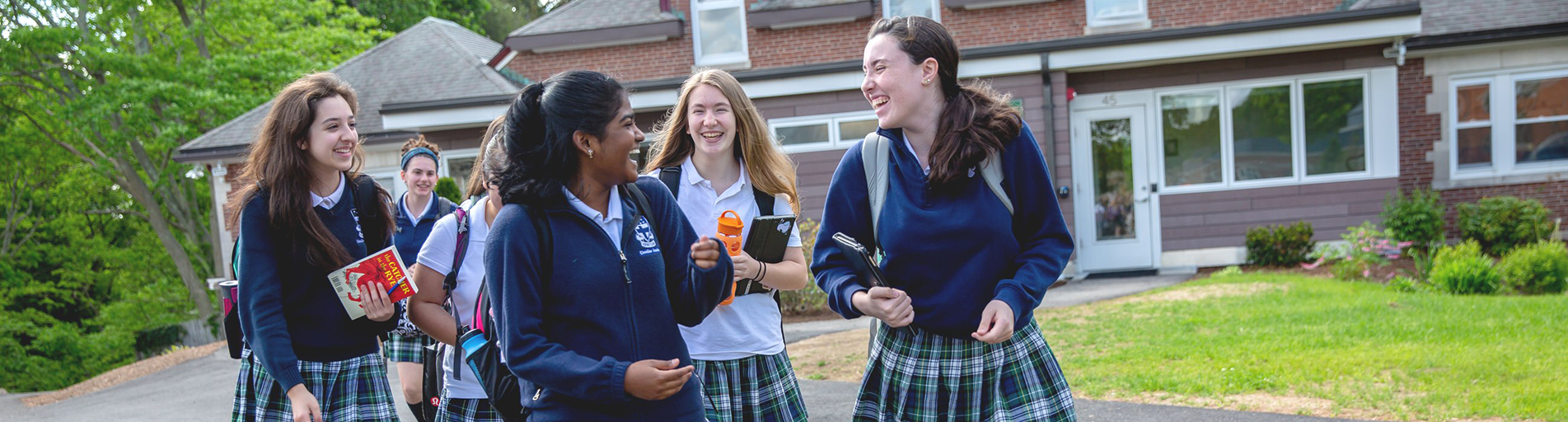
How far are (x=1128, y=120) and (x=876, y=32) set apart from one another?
38.6ft

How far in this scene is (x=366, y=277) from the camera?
3107 millimetres

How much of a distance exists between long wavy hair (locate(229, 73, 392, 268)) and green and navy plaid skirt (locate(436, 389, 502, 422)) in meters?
0.70

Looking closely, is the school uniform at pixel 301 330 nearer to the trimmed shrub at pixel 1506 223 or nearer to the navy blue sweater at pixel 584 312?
the navy blue sweater at pixel 584 312

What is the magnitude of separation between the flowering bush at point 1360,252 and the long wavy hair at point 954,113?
34.1 ft

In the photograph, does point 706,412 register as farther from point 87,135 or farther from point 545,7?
point 545,7

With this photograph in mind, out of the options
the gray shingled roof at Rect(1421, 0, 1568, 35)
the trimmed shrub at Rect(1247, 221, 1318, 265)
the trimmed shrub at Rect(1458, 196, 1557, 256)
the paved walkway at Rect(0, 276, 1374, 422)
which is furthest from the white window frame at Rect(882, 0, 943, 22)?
the trimmed shrub at Rect(1458, 196, 1557, 256)

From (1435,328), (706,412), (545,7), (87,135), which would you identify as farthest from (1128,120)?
(545,7)

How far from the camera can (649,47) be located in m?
15.6

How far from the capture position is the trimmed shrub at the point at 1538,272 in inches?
399

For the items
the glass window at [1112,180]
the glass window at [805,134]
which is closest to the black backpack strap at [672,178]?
the glass window at [805,134]

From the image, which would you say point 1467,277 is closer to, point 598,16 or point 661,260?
point 661,260

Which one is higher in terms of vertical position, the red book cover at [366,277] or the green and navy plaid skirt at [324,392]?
the red book cover at [366,277]

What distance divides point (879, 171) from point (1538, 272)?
10.3 metres

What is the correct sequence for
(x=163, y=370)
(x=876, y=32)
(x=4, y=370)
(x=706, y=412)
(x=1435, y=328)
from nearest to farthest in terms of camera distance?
(x=876, y=32) → (x=706, y=412) → (x=1435, y=328) → (x=163, y=370) → (x=4, y=370)
